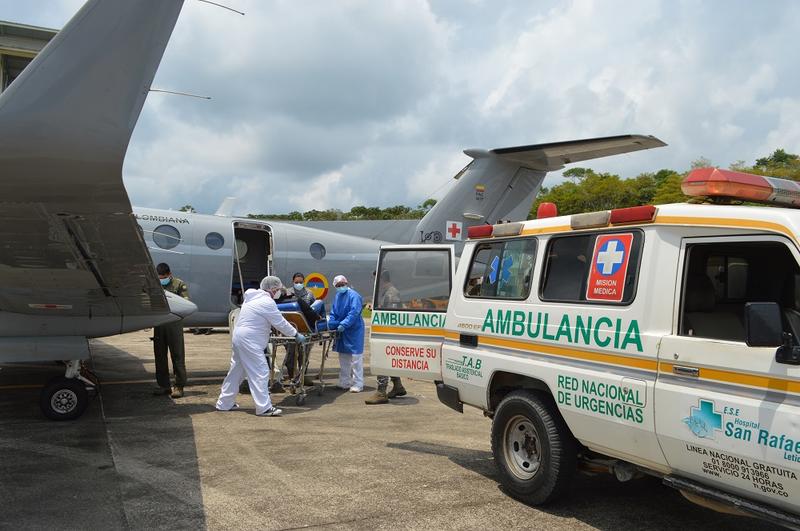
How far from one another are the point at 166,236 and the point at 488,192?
678cm

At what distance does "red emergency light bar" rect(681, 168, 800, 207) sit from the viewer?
4078 mm

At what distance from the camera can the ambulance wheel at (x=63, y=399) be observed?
25.1ft

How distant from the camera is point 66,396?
305 inches

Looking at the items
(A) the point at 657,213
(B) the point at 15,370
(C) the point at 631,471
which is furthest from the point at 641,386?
(B) the point at 15,370

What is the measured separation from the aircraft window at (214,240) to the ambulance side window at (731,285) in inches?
377

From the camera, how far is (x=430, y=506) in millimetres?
4934

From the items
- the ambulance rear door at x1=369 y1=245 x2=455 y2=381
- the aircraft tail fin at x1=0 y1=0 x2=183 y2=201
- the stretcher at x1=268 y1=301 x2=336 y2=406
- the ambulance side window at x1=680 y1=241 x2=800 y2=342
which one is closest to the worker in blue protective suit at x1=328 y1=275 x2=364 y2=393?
the stretcher at x1=268 y1=301 x2=336 y2=406

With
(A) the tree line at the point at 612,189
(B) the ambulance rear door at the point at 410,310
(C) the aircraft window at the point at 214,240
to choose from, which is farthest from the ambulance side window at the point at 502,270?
(A) the tree line at the point at 612,189

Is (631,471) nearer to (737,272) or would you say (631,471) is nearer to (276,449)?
(737,272)

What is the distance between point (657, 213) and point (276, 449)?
4628 millimetres

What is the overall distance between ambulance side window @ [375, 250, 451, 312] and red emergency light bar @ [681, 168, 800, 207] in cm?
340

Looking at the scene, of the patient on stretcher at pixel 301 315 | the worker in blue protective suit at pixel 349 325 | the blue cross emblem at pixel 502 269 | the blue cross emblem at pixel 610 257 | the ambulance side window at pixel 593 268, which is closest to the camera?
the ambulance side window at pixel 593 268

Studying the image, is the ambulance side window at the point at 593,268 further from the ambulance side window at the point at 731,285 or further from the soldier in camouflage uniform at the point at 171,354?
the soldier in camouflage uniform at the point at 171,354

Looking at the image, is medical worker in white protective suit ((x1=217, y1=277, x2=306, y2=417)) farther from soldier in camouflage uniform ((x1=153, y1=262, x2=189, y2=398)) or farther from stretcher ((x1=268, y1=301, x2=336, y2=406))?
soldier in camouflage uniform ((x1=153, y1=262, x2=189, y2=398))
